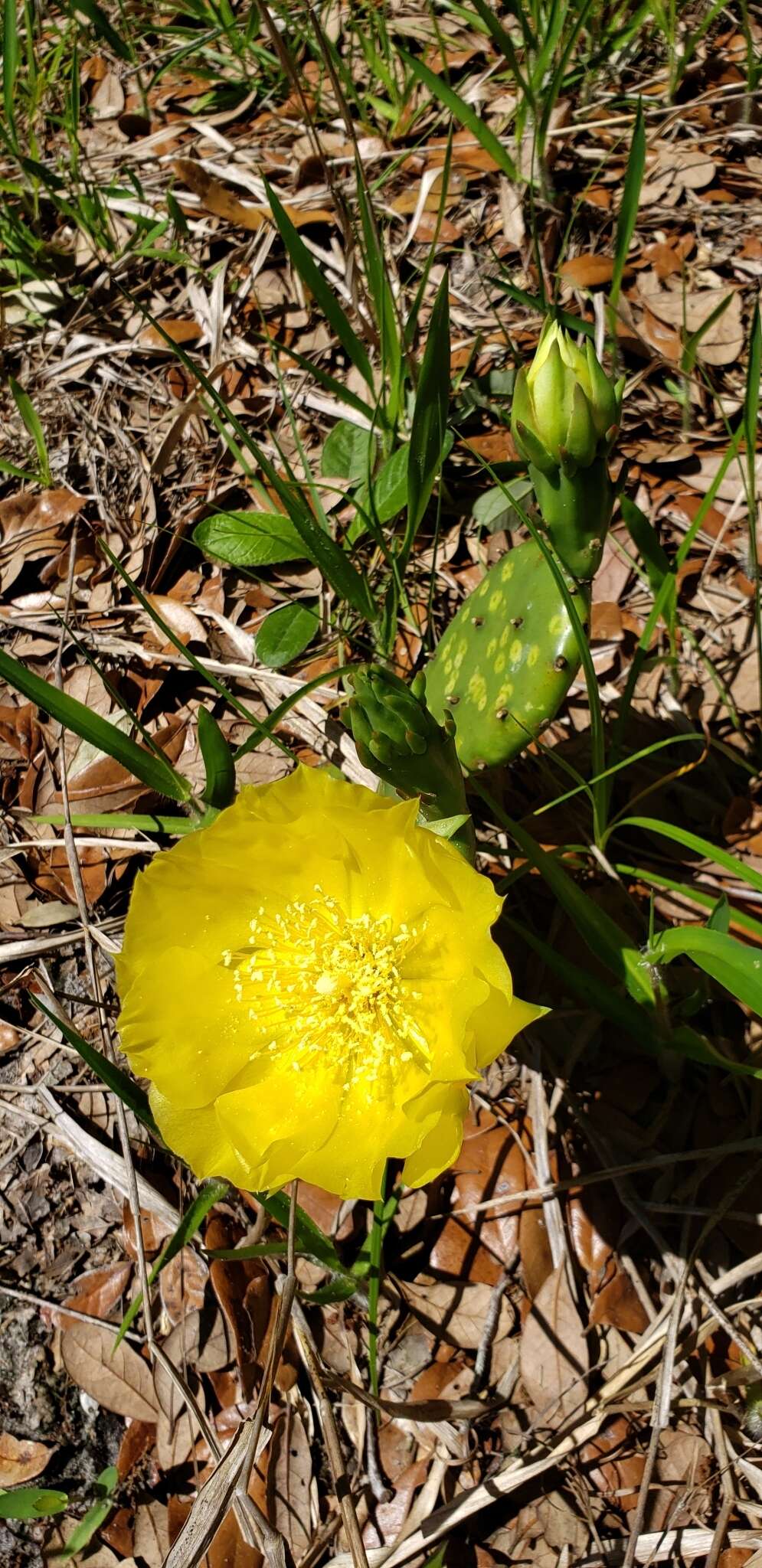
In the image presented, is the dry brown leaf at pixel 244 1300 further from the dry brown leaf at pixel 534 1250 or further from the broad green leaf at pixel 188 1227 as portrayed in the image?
the dry brown leaf at pixel 534 1250

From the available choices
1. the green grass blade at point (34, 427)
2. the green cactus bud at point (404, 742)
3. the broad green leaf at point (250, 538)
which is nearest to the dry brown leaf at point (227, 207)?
the green grass blade at point (34, 427)

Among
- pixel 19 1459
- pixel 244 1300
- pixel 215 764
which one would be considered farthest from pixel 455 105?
pixel 19 1459

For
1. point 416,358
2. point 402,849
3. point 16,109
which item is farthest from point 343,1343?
point 16,109

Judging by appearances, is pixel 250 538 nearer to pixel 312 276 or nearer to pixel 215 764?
pixel 312 276

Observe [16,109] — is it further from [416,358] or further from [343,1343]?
[343,1343]

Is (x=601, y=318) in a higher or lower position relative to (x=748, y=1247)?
higher


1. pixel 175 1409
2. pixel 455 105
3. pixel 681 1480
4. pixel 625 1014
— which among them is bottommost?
pixel 681 1480
